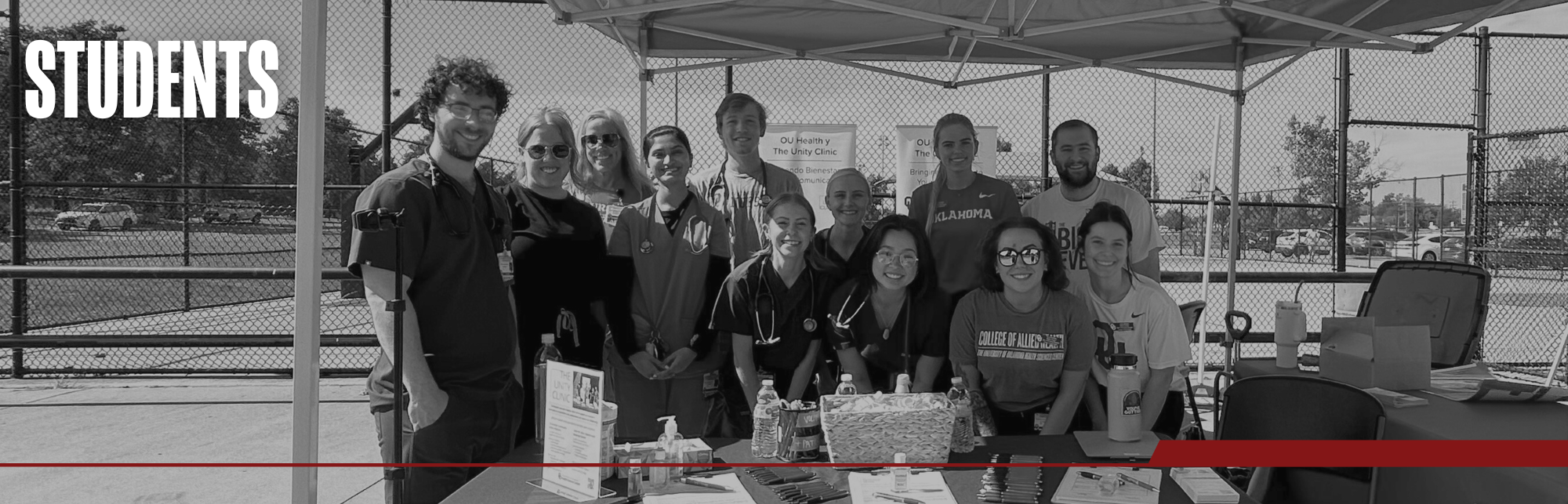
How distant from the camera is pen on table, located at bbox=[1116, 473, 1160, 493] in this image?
2.02 meters

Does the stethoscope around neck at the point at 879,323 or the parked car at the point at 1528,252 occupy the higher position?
the parked car at the point at 1528,252

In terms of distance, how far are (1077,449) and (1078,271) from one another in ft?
4.73

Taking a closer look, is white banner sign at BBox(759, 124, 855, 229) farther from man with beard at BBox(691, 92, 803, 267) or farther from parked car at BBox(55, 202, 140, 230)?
parked car at BBox(55, 202, 140, 230)

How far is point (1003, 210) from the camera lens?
12.5 feet

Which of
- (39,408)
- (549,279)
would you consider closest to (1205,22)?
(549,279)

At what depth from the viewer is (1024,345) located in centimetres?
292

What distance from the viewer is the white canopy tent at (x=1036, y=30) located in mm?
3941

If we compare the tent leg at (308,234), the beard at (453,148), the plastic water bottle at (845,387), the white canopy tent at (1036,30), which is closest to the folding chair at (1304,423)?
the plastic water bottle at (845,387)

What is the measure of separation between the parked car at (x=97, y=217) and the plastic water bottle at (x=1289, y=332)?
10547 millimetres

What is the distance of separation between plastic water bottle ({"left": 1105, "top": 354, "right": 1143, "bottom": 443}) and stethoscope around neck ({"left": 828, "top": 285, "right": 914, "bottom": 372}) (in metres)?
0.80

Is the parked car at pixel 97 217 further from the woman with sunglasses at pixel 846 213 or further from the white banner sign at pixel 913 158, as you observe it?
the woman with sunglasses at pixel 846 213

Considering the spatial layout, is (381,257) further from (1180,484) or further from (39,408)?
(39,408)

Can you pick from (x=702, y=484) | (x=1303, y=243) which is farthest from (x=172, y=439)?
(x=1303, y=243)

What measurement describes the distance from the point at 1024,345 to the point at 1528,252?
6228 mm
